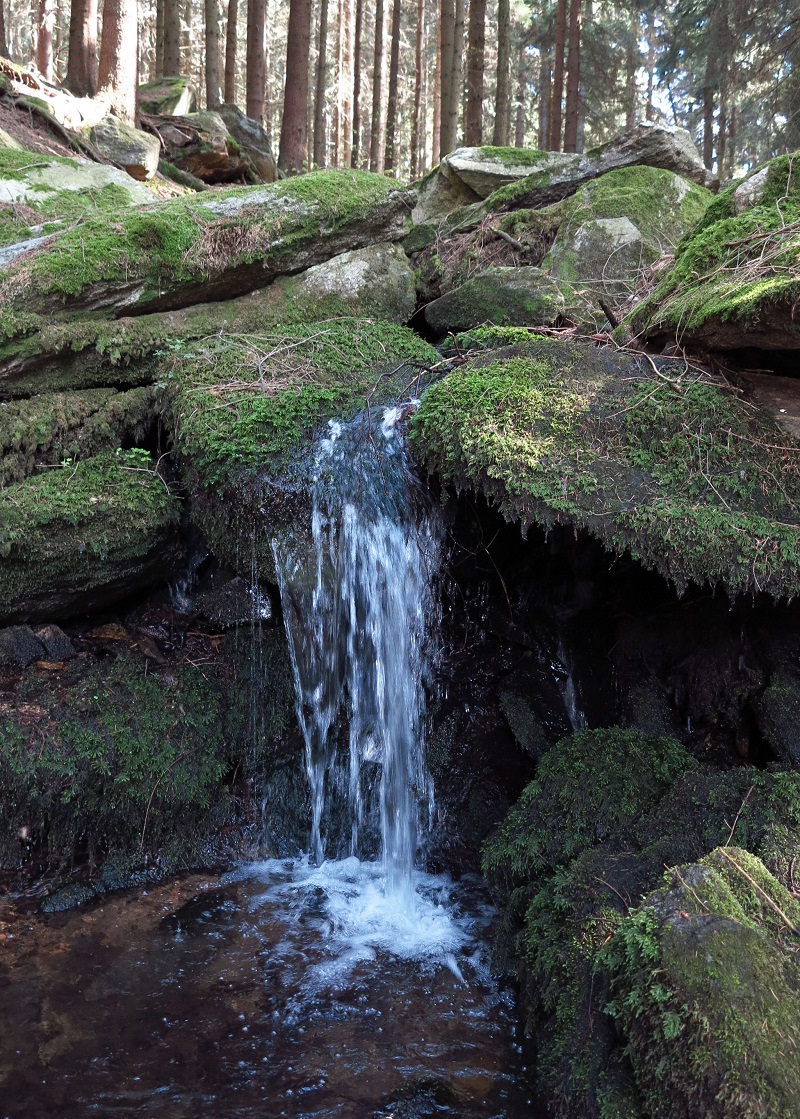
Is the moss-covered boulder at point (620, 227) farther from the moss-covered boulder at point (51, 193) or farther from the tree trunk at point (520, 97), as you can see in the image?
the tree trunk at point (520, 97)

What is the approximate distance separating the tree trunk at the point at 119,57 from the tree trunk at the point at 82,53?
54.4 inches

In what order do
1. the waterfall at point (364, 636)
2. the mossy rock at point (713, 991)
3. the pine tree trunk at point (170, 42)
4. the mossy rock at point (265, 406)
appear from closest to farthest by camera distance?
the mossy rock at point (713, 991) → the waterfall at point (364, 636) → the mossy rock at point (265, 406) → the pine tree trunk at point (170, 42)

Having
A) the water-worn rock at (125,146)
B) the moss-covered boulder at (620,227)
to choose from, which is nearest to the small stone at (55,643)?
the moss-covered boulder at (620,227)

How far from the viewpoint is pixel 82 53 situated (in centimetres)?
1200

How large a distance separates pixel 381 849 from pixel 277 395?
11.0 ft

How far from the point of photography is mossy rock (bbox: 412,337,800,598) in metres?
4.09

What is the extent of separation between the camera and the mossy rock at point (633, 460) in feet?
13.4

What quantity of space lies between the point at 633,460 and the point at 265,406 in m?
2.65

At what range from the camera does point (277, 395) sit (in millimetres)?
5777

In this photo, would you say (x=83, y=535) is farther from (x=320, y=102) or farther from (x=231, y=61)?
(x=320, y=102)

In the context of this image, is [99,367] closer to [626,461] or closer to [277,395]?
[277,395]

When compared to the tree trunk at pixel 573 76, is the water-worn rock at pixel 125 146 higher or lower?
lower

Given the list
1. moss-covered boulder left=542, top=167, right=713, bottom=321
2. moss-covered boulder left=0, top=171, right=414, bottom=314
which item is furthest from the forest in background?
moss-covered boulder left=0, top=171, right=414, bottom=314

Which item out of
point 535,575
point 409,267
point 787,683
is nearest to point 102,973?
point 535,575
